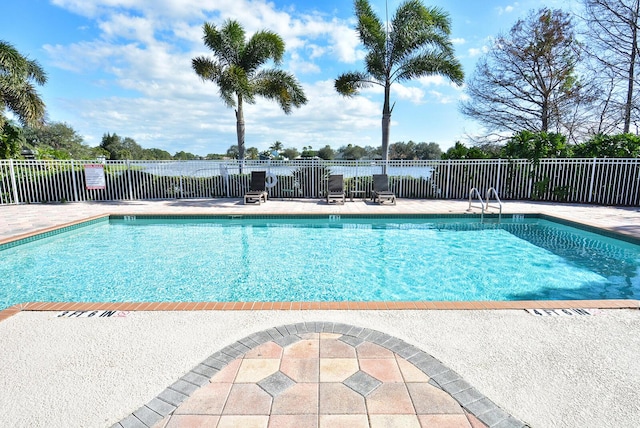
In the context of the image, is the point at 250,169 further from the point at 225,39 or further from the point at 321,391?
the point at 321,391

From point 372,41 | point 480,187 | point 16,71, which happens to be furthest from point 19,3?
point 480,187

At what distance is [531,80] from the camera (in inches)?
Result: 723

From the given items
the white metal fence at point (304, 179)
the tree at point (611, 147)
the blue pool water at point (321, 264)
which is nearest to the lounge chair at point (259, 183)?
the white metal fence at point (304, 179)

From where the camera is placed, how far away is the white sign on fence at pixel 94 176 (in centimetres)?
1235

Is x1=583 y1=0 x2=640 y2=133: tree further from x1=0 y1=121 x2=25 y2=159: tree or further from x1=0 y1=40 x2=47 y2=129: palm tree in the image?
x1=0 y1=121 x2=25 y2=159: tree

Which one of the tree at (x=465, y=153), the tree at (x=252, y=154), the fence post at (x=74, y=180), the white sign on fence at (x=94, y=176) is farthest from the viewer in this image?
the tree at (x=252, y=154)

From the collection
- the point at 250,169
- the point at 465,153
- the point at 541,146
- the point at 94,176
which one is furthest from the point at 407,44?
the point at 94,176

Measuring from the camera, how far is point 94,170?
1244 cm

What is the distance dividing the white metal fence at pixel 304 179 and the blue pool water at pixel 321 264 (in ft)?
13.3

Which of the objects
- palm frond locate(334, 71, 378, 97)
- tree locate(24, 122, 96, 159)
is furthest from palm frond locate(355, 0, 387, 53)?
tree locate(24, 122, 96, 159)

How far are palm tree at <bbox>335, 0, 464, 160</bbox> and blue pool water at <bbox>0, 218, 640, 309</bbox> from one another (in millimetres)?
6983

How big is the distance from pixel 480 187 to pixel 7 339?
45.2 feet

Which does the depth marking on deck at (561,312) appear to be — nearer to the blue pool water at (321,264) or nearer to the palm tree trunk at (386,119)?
the blue pool water at (321,264)

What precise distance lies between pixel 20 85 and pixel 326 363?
16072mm
